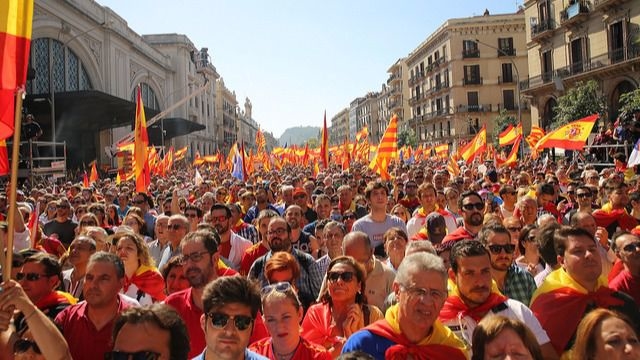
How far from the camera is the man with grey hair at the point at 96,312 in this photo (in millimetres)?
3135

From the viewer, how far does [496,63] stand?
58.2 m

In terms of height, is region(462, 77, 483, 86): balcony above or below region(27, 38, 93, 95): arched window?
above

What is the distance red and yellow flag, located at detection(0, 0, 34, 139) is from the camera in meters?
3.04

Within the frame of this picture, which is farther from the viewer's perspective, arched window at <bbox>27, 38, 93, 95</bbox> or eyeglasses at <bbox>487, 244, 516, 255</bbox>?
arched window at <bbox>27, 38, 93, 95</bbox>

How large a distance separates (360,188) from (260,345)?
9.37 metres

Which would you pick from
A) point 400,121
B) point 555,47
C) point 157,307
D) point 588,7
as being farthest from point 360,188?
point 400,121

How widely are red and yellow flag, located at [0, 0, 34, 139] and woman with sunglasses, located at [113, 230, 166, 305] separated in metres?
1.65

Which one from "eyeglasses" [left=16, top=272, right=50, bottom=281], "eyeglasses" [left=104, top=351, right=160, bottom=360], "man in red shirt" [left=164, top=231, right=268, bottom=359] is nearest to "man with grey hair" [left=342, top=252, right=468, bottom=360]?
"man in red shirt" [left=164, top=231, right=268, bottom=359]

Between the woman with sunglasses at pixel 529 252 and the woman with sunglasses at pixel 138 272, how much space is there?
10.3 ft

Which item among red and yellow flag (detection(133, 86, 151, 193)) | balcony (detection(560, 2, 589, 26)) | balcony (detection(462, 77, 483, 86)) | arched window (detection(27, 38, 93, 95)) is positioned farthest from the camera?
balcony (detection(462, 77, 483, 86))

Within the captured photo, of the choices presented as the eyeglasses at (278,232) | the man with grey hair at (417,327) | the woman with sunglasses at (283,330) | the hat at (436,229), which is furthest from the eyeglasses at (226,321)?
the hat at (436,229)

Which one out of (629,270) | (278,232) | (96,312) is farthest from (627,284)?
(96,312)

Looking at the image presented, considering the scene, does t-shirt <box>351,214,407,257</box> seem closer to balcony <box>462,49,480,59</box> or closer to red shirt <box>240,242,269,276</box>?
red shirt <box>240,242,269,276</box>

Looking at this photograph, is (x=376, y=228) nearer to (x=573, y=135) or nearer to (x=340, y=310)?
(x=340, y=310)
